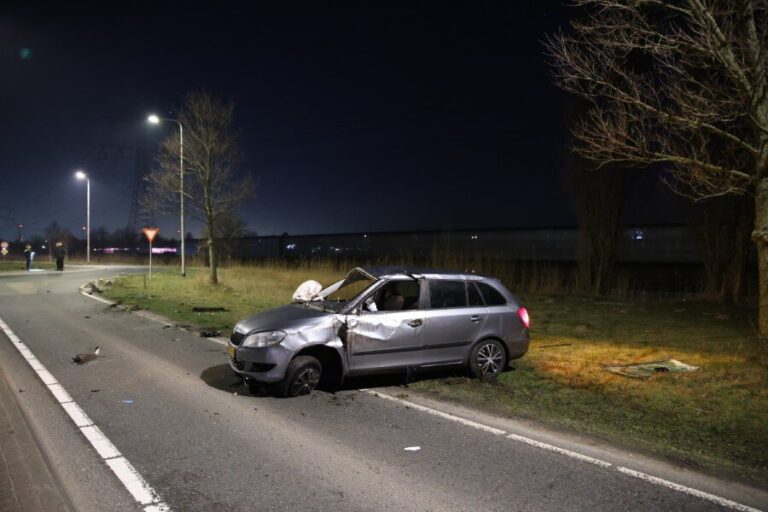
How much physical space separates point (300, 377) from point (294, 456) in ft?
6.49

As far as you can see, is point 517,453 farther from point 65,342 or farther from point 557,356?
point 65,342

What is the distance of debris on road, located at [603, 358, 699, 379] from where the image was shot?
8473 mm

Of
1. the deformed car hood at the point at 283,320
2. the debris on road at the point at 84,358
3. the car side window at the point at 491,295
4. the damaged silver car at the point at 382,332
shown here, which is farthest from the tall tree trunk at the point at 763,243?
the debris on road at the point at 84,358

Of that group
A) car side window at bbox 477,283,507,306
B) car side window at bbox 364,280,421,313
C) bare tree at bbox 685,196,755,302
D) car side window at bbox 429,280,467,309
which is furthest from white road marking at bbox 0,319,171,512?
bare tree at bbox 685,196,755,302

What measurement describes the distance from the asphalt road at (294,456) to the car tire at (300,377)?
0.50 ft

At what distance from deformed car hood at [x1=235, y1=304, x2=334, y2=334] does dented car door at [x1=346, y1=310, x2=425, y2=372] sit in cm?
43

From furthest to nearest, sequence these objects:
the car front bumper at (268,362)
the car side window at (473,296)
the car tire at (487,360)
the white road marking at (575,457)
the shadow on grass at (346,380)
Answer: the car side window at (473,296) → the car tire at (487,360) → the shadow on grass at (346,380) → the car front bumper at (268,362) → the white road marking at (575,457)

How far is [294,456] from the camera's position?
5.16 meters

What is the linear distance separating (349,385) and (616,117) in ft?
18.9

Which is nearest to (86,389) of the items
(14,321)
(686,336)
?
(14,321)

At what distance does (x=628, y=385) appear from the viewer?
7895mm

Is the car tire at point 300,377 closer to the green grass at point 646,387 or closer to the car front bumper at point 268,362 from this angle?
the car front bumper at point 268,362

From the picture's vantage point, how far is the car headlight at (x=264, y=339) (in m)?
6.95

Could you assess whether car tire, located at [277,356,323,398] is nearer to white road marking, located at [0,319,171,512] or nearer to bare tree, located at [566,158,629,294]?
white road marking, located at [0,319,171,512]
